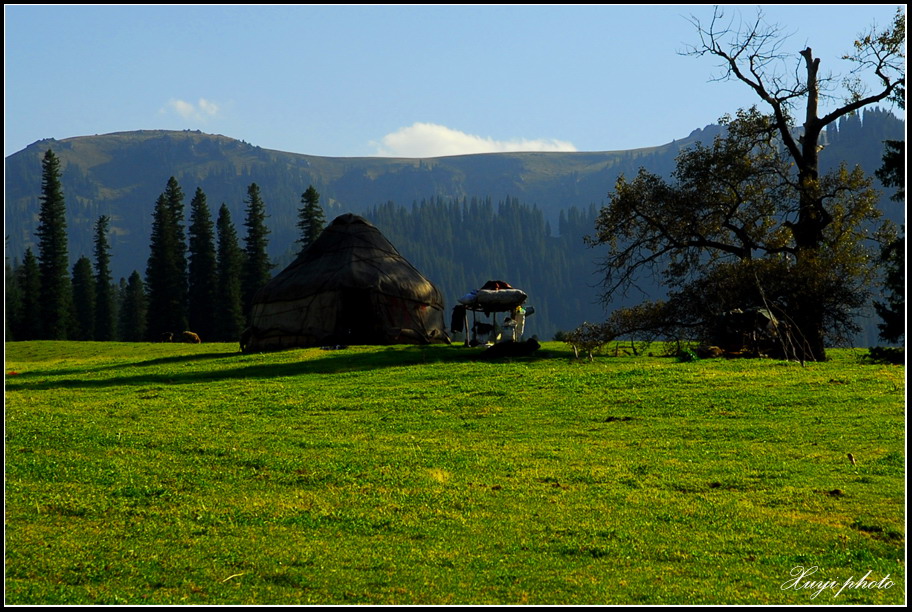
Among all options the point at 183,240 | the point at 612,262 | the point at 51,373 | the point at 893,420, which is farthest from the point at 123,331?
the point at 893,420

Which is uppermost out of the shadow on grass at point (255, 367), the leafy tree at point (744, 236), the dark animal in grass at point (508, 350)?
the leafy tree at point (744, 236)

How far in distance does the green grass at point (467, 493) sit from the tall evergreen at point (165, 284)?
6298cm

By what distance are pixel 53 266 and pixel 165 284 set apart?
9656 millimetres

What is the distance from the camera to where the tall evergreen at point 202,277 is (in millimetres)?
86287

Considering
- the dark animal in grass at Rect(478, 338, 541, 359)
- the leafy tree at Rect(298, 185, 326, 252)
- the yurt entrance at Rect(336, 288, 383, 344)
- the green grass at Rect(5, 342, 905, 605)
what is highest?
the leafy tree at Rect(298, 185, 326, 252)

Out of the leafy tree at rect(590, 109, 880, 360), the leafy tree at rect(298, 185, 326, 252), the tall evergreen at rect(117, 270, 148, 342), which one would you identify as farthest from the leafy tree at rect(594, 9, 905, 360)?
the tall evergreen at rect(117, 270, 148, 342)

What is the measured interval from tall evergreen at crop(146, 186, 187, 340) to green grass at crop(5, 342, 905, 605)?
62977 millimetres

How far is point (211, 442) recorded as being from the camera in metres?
16.4

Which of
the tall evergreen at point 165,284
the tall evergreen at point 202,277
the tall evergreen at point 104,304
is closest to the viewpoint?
the tall evergreen at point 165,284

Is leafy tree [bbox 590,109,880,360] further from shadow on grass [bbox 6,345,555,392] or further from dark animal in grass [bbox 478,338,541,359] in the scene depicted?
shadow on grass [bbox 6,345,555,392]

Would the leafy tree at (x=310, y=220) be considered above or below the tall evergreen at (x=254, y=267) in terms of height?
above

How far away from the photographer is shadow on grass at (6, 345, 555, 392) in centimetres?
2938

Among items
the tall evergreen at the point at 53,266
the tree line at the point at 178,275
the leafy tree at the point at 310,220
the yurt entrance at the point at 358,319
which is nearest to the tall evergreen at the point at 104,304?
the tree line at the point at 178,275

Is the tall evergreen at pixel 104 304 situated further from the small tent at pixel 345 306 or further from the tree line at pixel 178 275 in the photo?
the small tent at pixel 345 306
